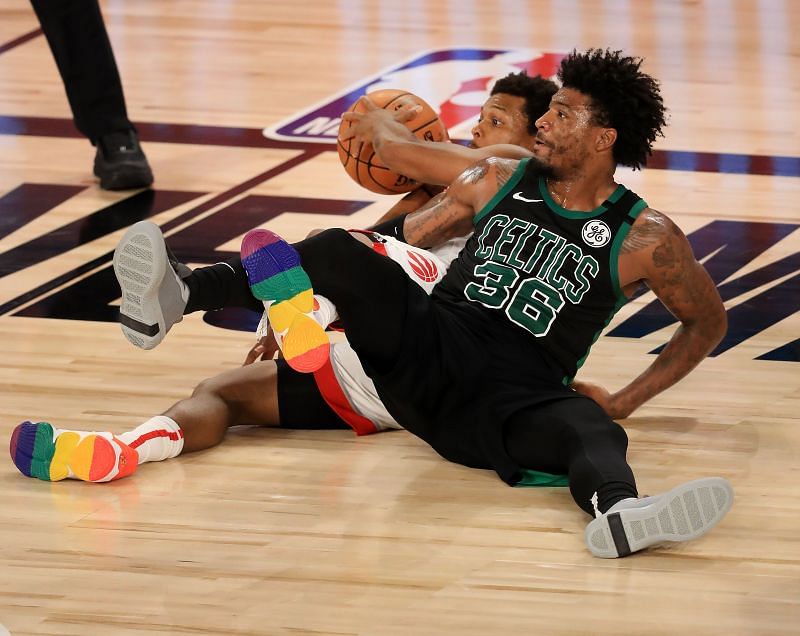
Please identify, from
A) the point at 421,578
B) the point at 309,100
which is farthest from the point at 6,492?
the point at 309,100

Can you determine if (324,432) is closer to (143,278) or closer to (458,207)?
(458,207)

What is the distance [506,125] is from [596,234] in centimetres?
78

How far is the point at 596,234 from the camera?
3414 mm

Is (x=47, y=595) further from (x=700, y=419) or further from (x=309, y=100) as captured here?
(x=309, y=100)

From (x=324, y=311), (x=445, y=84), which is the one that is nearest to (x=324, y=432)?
(x=324, y=311)

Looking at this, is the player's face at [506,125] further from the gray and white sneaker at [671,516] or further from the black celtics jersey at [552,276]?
the gray and white sneaker at [671,516]

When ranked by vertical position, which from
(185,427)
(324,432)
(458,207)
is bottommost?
(324,432)

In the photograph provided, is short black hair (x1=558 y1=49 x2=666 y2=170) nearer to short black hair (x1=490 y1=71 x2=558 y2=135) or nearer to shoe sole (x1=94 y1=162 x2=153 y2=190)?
short black hair (x1=490 y1=71 x2=558 y2=135)

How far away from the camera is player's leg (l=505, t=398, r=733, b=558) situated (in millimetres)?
2906

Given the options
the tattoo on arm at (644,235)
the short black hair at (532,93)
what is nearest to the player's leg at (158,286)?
the tattoo on arm at (644,235)

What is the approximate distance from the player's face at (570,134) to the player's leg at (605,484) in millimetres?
569

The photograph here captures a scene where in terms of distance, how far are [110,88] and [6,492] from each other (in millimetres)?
3052

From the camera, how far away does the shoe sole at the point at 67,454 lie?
3279 millimetres

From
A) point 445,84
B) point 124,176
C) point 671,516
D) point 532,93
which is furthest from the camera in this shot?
point 445,84
